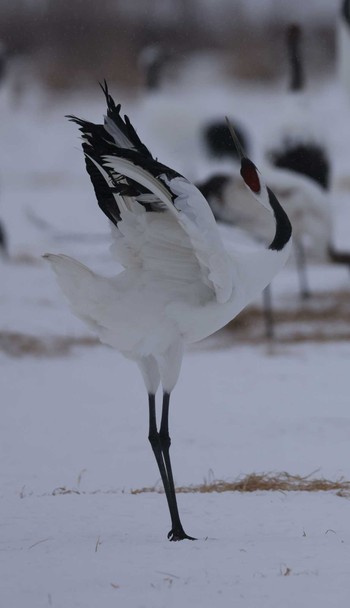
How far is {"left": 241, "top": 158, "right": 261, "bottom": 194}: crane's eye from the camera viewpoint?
347 cm

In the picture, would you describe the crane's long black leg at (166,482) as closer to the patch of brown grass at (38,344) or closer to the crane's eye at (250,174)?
the crane's eye at (250,174)

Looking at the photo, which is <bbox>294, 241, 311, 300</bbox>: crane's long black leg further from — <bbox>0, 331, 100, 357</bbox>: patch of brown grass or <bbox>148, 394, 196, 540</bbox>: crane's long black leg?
<bbox>148, 394, 196, 540</bbox>: crane's long black leg

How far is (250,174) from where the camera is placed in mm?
3500

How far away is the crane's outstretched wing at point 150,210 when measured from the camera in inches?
124

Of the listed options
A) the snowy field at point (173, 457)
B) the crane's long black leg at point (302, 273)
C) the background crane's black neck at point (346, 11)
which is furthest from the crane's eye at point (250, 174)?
the background crane's black neck at point (346, 11)

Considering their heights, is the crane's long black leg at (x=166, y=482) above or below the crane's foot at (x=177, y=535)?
above

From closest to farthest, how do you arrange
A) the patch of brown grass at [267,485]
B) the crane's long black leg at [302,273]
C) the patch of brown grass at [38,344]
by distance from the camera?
the patch of brown grass at [267,485]
the patch of brown grass at [38,344]
the crane's long black leg at [302,273]

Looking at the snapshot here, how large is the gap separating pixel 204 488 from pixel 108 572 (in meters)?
1.16

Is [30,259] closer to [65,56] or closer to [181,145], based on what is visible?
[181,145]

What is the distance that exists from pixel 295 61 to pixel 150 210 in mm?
6667

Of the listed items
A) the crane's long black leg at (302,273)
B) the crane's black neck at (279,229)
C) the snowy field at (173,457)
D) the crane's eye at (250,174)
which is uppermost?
the crane's eye at (250,174)

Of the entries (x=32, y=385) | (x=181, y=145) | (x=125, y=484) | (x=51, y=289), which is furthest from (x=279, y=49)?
(x=125, y=484)

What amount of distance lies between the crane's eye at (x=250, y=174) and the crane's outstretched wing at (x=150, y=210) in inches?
10.9

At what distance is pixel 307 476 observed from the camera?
4223 mm
